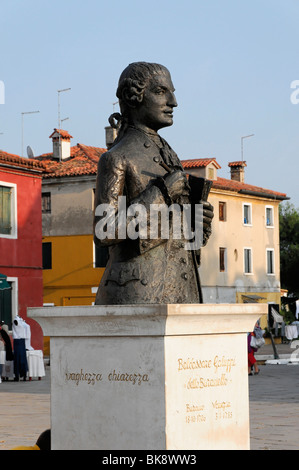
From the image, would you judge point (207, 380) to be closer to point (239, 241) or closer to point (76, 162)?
point (76, 162)

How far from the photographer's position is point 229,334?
539cm

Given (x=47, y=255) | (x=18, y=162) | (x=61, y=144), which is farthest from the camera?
(x=61, y=144)

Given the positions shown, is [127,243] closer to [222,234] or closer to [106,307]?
[106,307]

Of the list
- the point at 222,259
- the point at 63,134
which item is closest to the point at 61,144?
the point at 63,134

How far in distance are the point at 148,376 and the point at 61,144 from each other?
1679 inches

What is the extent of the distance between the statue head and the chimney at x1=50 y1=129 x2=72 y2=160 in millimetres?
41395

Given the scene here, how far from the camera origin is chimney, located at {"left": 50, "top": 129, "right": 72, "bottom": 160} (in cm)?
4697

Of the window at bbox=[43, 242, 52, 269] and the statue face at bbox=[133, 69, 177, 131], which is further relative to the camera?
the window at bbox=[43, 242, 52, 269]

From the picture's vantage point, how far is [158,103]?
5.70m

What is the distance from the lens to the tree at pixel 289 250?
6475 cm

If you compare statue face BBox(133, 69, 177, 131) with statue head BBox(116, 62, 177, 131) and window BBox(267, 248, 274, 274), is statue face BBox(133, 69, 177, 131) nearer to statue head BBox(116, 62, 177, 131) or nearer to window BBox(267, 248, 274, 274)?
statue head BBox(116, 62, 177, 131)

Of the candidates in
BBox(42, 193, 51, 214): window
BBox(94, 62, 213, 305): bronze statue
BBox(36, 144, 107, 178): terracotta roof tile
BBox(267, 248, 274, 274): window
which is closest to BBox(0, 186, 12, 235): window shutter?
BBox(36, 144, 107, 178): terracotta roof tile

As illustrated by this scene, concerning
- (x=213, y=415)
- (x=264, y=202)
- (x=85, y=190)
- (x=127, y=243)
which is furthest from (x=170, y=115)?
(x=264, y=202)

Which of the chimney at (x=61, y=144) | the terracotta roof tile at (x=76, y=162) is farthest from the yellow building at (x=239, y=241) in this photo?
the chimney at (x=61, y=144)
